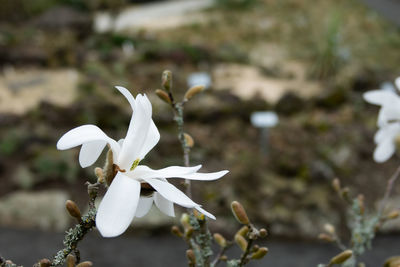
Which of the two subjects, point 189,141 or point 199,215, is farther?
point 189,141

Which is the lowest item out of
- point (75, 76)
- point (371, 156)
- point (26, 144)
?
point (371, 156)

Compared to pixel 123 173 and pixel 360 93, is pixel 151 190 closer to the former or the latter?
pixel 123 173

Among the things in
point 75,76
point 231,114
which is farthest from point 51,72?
point 231,114

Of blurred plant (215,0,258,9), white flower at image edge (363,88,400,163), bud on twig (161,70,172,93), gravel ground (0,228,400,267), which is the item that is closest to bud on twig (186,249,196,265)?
bud on twig (161,70,172,93)

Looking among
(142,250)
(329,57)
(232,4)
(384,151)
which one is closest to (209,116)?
(142,250)

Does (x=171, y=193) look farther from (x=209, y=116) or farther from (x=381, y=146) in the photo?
(x=209, y=116)

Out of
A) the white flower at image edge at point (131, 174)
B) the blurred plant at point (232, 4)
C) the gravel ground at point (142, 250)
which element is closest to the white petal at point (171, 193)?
the white flower at image edge at point (131, 174)
